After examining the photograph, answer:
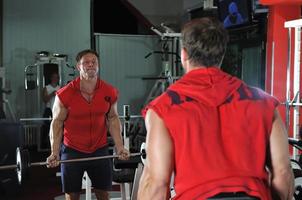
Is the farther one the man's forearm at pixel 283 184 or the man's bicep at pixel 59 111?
the man's bicep at pixel 59 111

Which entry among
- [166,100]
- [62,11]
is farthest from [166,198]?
[62,11]

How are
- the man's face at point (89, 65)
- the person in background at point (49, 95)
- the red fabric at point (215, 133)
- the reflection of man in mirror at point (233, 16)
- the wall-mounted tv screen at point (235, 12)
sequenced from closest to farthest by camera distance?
the red fabric at point (215, 133) < the man's face at point (89, 65) < the wall-mounted tv screen at point (235, 12) < the reflection of man in mirror at point (233, 16) < the person in background at point (49, 95)

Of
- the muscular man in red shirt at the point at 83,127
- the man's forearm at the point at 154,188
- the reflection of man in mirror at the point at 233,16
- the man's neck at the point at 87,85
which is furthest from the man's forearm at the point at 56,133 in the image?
the reflection of man in mirror at the point at 233,16

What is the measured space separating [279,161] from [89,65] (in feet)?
5.89

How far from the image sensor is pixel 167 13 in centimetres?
827

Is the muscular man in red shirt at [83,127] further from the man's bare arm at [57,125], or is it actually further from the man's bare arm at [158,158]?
the man's bare arm at [158,158]

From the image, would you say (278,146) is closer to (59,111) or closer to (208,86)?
(208,86)

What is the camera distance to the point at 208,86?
1278 millimetres

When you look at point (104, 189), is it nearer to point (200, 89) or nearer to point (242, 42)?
point (200, 89)

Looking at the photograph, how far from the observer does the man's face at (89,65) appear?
112 inches

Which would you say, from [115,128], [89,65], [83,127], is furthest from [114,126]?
[89,65]

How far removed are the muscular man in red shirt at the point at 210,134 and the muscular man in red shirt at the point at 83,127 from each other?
1.64 meters

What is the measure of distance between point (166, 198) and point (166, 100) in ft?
1.02

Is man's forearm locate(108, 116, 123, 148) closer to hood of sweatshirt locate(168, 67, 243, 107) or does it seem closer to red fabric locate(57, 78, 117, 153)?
red fabric locate(57, 78, 117, 153)
